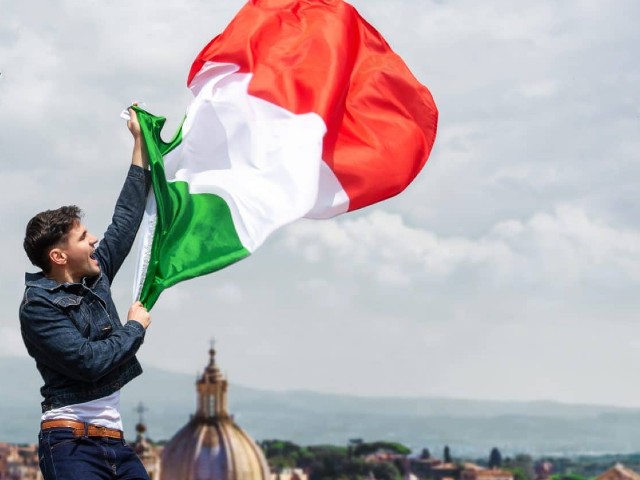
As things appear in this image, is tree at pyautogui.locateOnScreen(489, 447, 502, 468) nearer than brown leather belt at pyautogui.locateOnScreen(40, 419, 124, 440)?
No

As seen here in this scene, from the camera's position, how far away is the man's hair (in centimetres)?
441

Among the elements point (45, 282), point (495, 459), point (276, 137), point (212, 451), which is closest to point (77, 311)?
point (45, 282)

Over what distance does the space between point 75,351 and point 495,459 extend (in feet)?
446

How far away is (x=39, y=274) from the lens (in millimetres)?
4500

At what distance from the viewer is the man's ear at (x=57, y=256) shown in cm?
443

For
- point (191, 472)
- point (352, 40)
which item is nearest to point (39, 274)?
point (352, 40)

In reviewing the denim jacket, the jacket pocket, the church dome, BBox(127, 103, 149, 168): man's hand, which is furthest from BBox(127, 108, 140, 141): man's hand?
the church dome

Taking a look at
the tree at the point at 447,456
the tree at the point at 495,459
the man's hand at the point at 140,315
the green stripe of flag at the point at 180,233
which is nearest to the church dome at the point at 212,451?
the tree at the point at 447,456

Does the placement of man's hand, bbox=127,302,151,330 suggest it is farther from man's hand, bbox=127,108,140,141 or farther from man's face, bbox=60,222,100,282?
man's hand, bbox=127,108,140,141

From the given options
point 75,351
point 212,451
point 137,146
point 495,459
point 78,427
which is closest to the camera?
point 75,351

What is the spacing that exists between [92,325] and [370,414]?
599 ft

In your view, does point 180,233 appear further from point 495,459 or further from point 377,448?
point 495,459

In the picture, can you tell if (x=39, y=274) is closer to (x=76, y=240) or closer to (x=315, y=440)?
(x=76, y=240)

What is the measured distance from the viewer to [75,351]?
429cm
